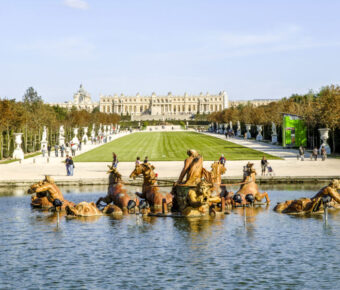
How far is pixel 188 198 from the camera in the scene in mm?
22156

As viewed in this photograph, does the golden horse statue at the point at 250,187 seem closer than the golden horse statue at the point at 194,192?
No

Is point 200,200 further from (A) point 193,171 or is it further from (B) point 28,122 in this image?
(B) point 28,122

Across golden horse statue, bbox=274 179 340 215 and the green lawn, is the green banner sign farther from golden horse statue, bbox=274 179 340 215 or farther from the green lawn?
golden horse statue, bbox=274 179 340 215

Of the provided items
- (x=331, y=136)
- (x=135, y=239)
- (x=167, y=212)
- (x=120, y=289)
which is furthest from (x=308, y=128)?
(x=120, y=289)

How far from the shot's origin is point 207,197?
2172 centimetres

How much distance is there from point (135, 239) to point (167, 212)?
14.9ft

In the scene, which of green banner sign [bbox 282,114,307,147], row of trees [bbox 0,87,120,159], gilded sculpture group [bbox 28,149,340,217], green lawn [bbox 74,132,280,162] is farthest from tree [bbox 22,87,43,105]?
gilded sculpture group [bbox 28,149,340,217]

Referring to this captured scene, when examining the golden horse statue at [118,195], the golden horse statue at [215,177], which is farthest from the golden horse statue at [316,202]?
the golden horse statue at [118,195]

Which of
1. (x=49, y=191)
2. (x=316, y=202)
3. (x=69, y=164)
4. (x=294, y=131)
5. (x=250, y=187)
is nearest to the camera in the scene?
(x=316, y=202)

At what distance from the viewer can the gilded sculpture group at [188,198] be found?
2222cm

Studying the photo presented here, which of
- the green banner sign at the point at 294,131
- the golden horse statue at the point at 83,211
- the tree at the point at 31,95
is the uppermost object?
the tree at the point at 31,95

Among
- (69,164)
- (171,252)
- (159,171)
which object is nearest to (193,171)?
(171,252)

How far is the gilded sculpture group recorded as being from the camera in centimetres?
2222

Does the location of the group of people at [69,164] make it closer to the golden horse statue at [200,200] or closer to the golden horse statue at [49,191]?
the golden horse statue at [49,191]
